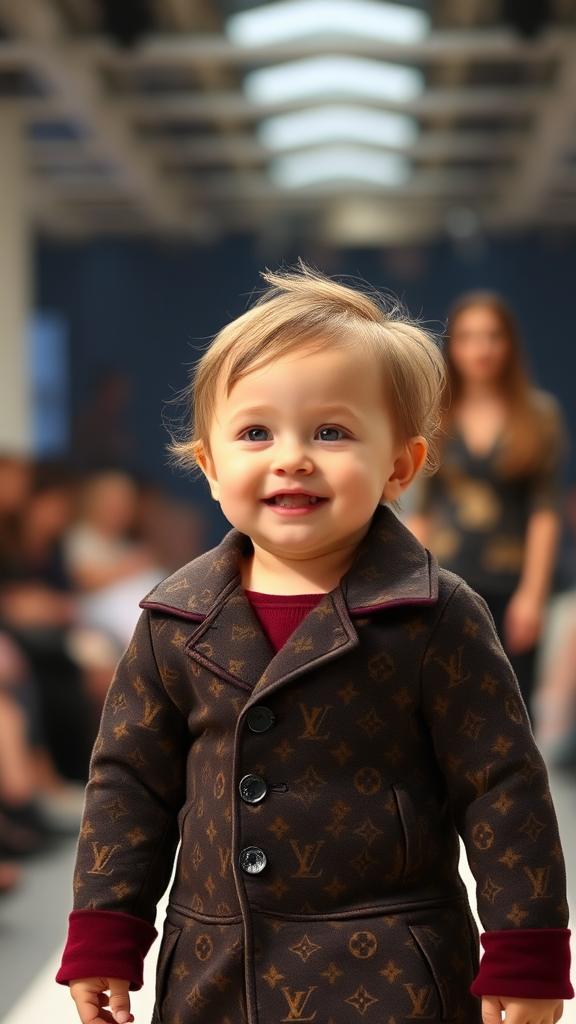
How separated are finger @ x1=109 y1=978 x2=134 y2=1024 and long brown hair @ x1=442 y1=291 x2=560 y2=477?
2036 millimetres

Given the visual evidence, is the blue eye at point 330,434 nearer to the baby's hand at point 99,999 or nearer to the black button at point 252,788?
the black button at point 252,788

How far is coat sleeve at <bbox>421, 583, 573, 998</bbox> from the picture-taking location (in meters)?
1.16

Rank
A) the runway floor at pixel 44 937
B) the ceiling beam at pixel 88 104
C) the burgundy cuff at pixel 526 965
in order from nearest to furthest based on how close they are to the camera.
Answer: the burgundy cuff at pixel 526 965 → the runway floor at pixel 44 937 → the ceiling beam at pixel 88 104

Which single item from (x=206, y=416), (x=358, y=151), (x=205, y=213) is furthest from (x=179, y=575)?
(x=205, y=213)

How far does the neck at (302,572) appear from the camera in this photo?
1283 mm

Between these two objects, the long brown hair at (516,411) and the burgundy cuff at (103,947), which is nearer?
the burgundy cuff at (103,947)

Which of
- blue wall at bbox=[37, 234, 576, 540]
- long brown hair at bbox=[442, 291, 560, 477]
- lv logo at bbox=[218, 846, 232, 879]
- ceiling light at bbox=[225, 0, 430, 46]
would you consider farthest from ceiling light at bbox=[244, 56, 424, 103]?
lv logo at bbox=[218, 846, 232, 879]

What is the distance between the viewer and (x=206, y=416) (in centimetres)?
130

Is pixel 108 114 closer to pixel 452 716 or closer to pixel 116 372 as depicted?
pixel 116 372

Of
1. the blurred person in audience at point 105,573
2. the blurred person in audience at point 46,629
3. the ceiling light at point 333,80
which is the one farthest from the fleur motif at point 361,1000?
the ceiling light at point 333,80

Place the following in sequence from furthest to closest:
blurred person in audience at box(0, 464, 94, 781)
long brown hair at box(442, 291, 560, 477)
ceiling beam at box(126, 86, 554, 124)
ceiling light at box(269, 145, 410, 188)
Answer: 1. ceiling light at box(269, 145, 410, 188)
2. ceiling beam at box(126, 86, 554, 124)
3. blurred person in audience at box(0, 464, 94, 781)
4. long brown hair at box(442, 291, 560, 477)

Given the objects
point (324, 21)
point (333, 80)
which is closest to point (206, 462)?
point (324, 21)

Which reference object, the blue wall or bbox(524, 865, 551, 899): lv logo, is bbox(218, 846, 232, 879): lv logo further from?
the blue wall

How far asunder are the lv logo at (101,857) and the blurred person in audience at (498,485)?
6.42 ft
